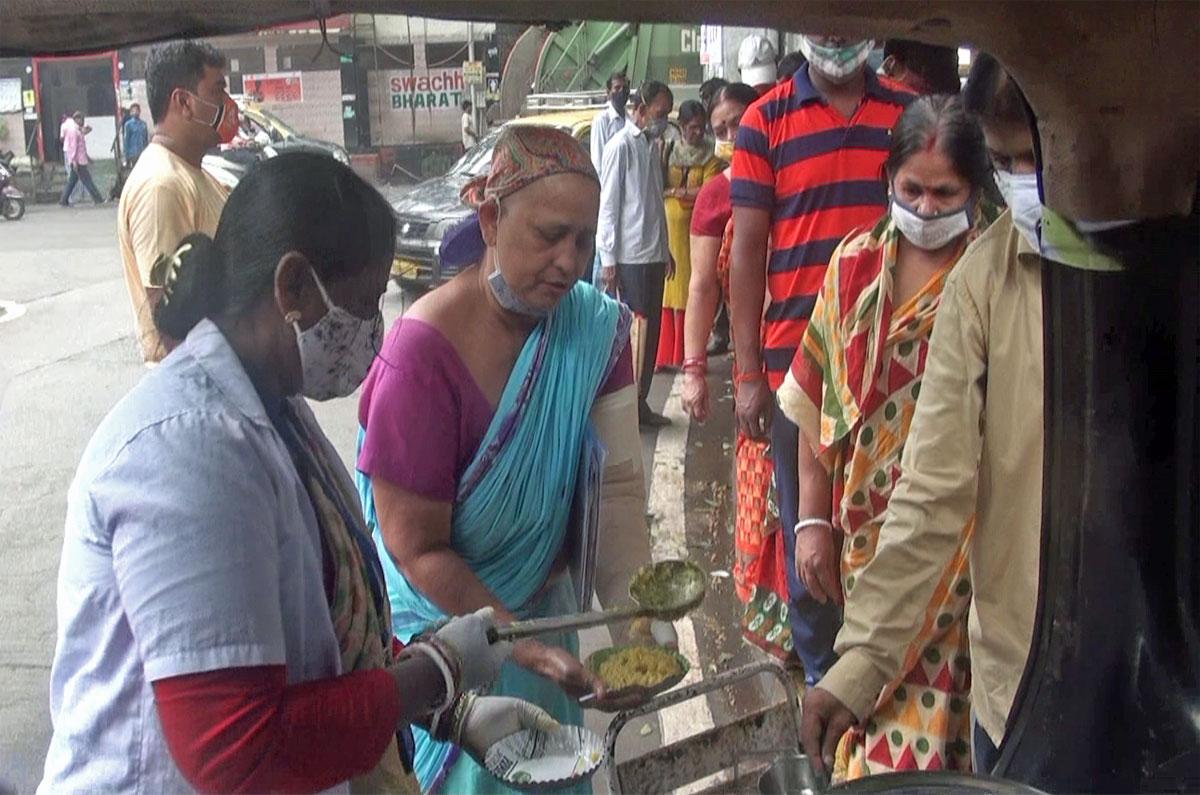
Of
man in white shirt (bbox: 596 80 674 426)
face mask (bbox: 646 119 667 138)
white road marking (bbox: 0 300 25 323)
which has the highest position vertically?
face mask (bbox: 646 119 667 138)

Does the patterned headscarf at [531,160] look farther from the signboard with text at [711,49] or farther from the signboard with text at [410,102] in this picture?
the signboard with text at [711,49]

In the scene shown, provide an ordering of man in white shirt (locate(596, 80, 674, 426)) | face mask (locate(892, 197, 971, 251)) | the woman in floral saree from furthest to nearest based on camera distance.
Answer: man in white shirt (locate(596, 80, 674, 426)), face mask (locate(892, 197, 971, 251)), the woman in floral saree

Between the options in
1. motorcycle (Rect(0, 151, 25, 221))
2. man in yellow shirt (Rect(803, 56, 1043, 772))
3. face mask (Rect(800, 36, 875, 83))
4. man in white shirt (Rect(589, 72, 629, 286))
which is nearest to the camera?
man in yellow shirt (Rect(803, 56, 1043, 772))

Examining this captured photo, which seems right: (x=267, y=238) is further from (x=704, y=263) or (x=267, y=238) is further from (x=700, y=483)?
(x=700, y=483)

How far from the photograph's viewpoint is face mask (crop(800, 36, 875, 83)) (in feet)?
10.1

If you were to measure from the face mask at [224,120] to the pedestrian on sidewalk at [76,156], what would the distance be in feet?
49.9

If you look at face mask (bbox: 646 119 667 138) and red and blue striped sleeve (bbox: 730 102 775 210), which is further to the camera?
face mask (bbox: 646 119 667 138)

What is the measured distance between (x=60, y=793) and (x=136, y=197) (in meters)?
2.02

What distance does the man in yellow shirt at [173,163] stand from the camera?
3.08m

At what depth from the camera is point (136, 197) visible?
312 centimetres

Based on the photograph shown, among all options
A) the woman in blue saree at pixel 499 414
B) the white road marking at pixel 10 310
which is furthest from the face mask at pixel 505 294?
the white road marking at pixel 10 310

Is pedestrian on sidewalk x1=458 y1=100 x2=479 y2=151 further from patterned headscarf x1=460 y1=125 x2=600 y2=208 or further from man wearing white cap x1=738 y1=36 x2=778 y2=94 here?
patterned headscarf x1=460 y1=125 x2=600 y2=208

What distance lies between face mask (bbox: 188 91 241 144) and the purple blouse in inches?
60.9

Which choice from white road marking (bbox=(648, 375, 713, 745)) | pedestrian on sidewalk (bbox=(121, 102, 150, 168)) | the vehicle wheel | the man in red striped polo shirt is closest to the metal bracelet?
the man in red striped polo shirt
